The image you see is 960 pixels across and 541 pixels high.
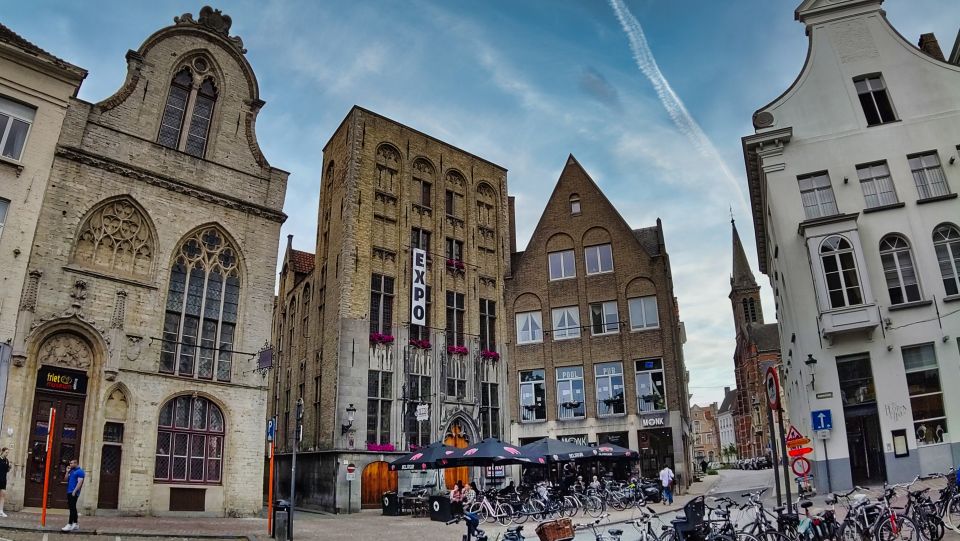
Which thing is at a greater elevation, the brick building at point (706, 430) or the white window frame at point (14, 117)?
the white window frame at point (14, 117)

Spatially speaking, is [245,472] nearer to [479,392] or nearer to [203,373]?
[203,373]

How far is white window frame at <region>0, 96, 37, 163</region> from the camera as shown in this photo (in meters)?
17.5

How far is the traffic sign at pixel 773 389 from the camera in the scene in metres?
8.99

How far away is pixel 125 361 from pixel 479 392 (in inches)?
647

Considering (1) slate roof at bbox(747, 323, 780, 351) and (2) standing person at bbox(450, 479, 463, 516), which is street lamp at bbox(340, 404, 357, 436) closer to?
(2) standing person at bbox(450, 479, 463, 516)

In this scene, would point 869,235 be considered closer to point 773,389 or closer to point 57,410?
point 773,389

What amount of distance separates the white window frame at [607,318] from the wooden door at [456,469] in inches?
329

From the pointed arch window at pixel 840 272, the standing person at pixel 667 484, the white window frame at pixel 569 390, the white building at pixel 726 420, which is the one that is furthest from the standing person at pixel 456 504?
the white building at pixel 726 420

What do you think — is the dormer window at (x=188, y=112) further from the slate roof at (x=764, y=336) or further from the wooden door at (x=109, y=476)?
the slate roof at (x=764, y=336)

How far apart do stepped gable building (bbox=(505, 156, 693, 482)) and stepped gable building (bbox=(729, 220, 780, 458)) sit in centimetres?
6273

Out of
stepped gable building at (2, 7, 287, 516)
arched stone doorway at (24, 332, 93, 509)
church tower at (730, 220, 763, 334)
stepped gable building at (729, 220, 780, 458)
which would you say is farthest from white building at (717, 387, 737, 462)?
arched stone doorway at (24, 332, 93, 509)

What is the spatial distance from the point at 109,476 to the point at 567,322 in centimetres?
2158

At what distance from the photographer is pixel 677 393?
97.8ft

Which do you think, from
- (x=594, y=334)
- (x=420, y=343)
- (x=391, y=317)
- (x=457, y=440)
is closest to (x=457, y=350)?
(x=420, y=343)
